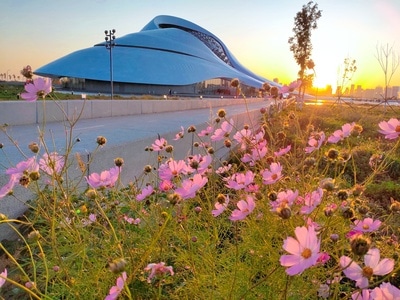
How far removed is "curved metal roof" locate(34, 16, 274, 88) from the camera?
4959 cm

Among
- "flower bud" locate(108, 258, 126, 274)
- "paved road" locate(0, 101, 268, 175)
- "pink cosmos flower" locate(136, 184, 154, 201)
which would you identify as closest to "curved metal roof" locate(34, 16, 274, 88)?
"paved road" locate(0, 101, 268, 175)

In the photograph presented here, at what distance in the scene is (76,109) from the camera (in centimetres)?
434

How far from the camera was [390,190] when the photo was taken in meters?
4.00

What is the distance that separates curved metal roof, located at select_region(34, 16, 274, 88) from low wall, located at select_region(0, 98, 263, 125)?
37364 millimetres

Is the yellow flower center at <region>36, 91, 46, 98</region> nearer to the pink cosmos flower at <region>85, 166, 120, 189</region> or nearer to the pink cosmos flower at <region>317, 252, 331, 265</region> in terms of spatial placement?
the pink cosmos flower at <region>85, 166, 120, 189</region>

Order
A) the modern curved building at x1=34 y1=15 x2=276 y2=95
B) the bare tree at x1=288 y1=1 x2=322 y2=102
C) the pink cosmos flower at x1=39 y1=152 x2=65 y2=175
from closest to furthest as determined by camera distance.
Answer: the pink cosmos flower at x1=39 y1=152 x2=65 y2=175, the bare tree at x1=288 y1=1 x2=322 y2=102, the modern curved building at x1=34 y1=15 x2=276 y2=95

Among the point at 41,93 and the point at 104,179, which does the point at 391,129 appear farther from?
the point at 41,93

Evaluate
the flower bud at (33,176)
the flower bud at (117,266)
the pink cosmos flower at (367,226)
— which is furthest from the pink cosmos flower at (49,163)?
the pink cosmos flower at (367,226)

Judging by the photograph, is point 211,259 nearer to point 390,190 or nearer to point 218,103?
point 390,190

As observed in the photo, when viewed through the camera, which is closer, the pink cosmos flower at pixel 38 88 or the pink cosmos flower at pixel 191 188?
the pink cosmos flower at pixel 191 188

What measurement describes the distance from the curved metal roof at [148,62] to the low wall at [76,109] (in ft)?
123

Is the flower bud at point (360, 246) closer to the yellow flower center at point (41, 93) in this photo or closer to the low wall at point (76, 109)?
the yellow flower center at point (41, 93)

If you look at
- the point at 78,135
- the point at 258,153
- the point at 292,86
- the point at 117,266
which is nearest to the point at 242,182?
the point at 258,153

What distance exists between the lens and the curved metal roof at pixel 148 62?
163 ft
